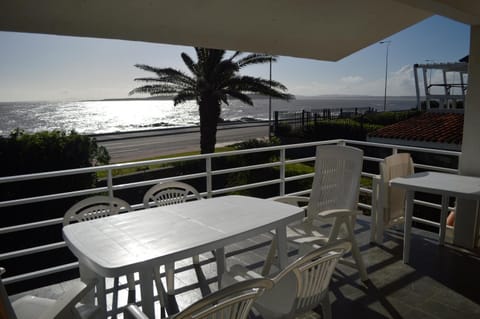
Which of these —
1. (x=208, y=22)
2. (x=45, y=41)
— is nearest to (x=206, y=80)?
(x=208, y=22)

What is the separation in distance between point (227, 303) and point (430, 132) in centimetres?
1123

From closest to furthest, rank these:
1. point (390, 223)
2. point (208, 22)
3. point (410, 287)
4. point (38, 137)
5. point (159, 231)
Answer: point (159, 231) < point (410, 287) < point (208, 22) < point (390, 223) < point (38, 137)

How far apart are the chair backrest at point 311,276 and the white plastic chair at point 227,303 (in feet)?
0.79

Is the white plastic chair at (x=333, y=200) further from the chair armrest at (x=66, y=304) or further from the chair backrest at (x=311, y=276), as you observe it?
the chair armrest at (x=66, y=304)

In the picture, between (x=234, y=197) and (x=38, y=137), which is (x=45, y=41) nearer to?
(x=38, y=137)

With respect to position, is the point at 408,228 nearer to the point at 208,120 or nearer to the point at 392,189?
the point at 392,189

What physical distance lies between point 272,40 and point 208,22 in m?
0.91

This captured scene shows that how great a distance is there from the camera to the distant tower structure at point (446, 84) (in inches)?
447

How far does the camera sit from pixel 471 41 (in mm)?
3820

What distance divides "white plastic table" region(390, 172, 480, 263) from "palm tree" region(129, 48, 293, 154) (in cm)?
882

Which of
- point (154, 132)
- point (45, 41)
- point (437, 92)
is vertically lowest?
point (154, 132)

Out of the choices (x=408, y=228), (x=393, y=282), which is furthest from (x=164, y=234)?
(x=408, y=228)

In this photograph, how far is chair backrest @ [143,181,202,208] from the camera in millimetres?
3134

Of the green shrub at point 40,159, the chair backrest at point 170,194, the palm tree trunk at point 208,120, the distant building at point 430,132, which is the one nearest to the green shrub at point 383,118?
the distant building at point 430,132
